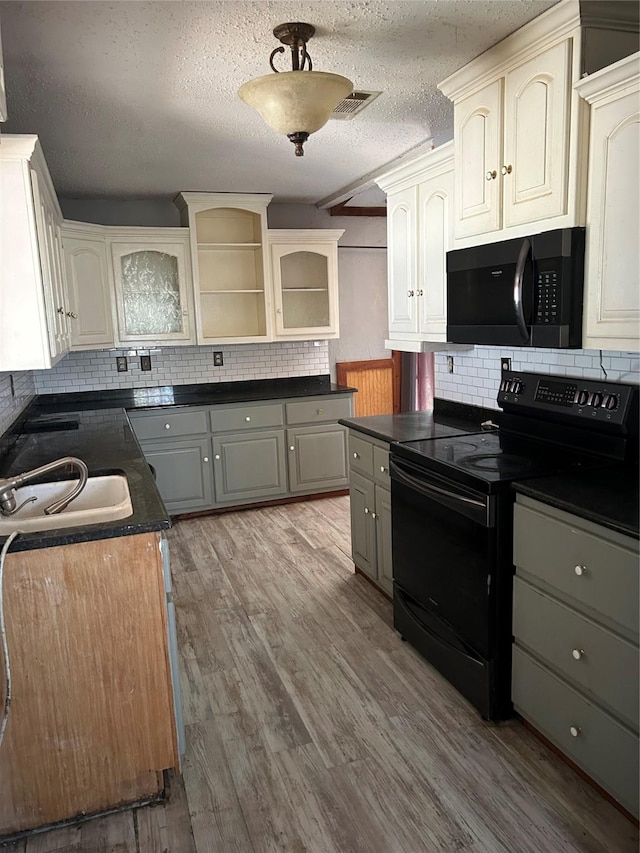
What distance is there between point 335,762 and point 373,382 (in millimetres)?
4168

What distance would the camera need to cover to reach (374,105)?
2.88 m

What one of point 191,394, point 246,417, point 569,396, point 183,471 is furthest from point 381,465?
point 191,394

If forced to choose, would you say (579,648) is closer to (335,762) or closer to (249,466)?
(335,762)

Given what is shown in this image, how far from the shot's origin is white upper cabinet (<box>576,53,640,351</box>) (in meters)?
1.88

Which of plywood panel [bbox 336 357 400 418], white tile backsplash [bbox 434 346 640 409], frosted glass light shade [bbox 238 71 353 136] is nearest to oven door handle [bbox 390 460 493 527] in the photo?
white tile backsplash [bbox 434 346 640 409]

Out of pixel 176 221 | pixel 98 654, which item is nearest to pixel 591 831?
pixel 98 654

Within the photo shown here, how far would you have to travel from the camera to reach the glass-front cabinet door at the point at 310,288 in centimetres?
498

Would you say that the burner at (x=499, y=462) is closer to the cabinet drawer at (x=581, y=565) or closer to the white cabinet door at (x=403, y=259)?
the cabinet drawer at (x=581, y=565)

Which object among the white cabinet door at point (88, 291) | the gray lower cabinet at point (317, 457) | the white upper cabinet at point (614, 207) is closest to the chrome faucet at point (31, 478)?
the white upper cabinet at point (614, 207)

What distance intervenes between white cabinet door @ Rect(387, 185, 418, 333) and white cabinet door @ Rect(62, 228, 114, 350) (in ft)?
7.18

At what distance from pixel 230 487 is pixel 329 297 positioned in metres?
1.75

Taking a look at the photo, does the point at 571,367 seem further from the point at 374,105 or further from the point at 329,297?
the point at 329,297

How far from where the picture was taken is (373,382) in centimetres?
593

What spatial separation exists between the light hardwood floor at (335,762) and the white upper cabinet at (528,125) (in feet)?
5.98
